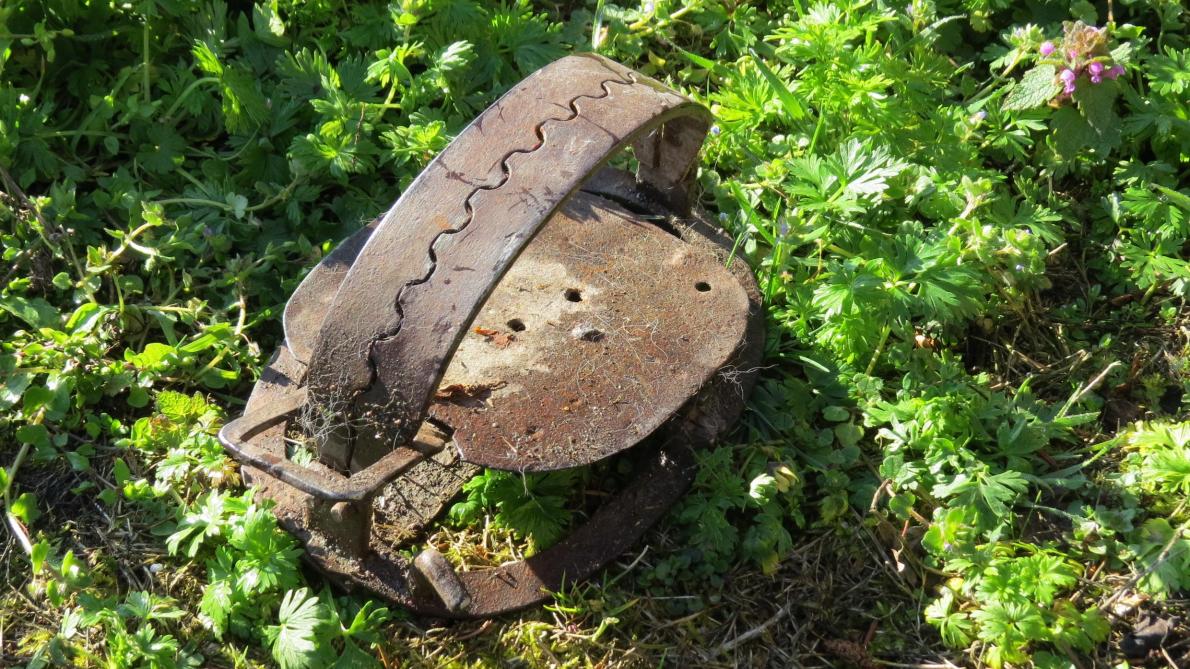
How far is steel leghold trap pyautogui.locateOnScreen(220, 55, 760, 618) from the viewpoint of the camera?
80.7 inches

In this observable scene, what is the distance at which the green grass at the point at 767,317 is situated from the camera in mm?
2416

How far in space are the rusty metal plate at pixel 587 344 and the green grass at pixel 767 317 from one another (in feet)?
0.79

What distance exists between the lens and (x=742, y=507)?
2559 millimetres

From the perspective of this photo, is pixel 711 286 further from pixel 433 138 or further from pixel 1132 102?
pixel 1132 102

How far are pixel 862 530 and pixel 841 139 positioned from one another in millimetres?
1106

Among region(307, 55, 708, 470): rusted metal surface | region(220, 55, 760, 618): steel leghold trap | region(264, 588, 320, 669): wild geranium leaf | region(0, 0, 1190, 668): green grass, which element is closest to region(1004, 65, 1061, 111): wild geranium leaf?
region(0, 0, 1190, 668): green grass

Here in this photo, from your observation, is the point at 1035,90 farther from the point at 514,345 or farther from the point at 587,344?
the point at 514,345

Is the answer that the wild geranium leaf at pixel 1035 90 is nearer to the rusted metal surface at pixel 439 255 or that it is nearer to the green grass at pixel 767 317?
the green grass at pixel 767 317

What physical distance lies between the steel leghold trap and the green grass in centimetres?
10

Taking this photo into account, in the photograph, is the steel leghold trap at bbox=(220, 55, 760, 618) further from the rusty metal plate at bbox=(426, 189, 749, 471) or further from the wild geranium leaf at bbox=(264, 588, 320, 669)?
the wild geranium leaf at bbox=(264, 588, 320, 669)

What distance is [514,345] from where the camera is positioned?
256cm

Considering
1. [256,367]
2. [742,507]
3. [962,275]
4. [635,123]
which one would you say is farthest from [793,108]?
[256,367]

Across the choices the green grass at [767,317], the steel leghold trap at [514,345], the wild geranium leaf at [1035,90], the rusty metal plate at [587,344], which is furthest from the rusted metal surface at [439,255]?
the wild geranium leaf at [1035,90]

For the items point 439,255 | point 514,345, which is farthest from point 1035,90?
point 439,255
